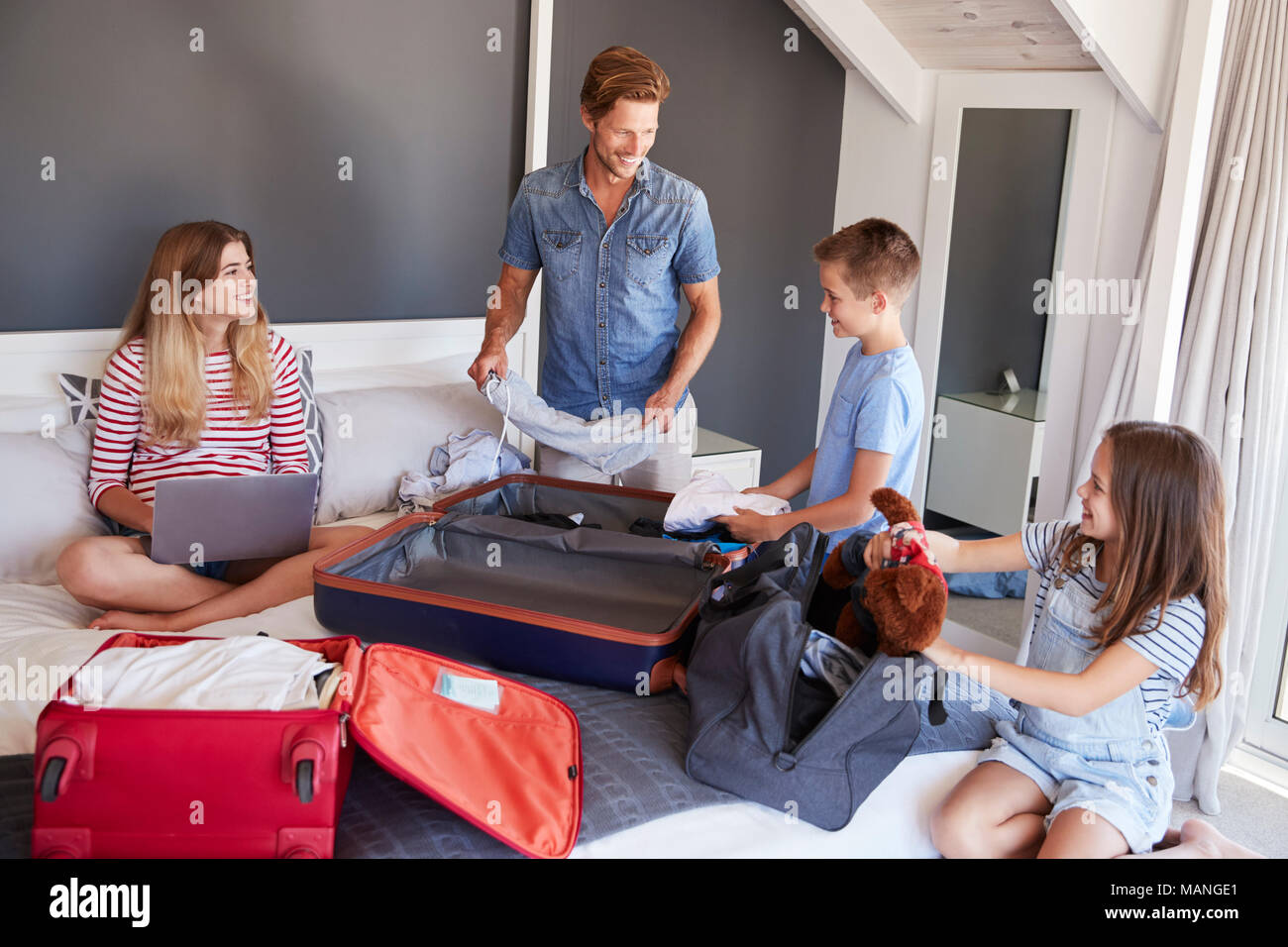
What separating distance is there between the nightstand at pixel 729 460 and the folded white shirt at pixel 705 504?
840mm

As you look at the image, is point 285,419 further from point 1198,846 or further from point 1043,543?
point 1198,846

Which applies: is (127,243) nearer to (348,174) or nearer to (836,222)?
(348,174)

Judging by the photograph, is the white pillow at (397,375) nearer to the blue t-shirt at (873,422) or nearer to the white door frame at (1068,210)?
the blue t-shirt at (873,422)

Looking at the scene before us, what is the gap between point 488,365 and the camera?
2.43 meters

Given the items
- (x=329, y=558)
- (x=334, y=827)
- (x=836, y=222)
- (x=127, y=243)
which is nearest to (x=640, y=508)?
(x=329, y=558)

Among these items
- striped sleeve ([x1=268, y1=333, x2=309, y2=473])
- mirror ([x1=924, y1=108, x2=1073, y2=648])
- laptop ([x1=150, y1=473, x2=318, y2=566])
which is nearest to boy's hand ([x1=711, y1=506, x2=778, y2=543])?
laptop ([x1=150, y1=473, x2=318, y2=566])

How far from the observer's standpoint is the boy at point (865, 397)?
2.03 meters

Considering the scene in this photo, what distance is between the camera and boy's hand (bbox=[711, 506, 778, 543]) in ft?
6.96

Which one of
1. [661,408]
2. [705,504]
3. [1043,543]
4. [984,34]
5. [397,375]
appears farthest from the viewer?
[984,34]

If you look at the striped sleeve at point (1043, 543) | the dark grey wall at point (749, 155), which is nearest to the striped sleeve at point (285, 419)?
the dark grey wall at point (749, 155)

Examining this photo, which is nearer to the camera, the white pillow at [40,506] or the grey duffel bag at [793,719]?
the grey duffel bag at [793,719]

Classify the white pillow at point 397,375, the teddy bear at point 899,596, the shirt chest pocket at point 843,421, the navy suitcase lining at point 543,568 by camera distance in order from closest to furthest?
the teddy bear at point 899,596 → the navy suitcase lining at point 543,568 → the shirt chest pocket at point 843,421 → the white pillow at point 397,375

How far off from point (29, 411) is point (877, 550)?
178cm

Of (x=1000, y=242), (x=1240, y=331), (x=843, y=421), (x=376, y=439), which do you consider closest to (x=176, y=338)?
(x=376, y=439)
